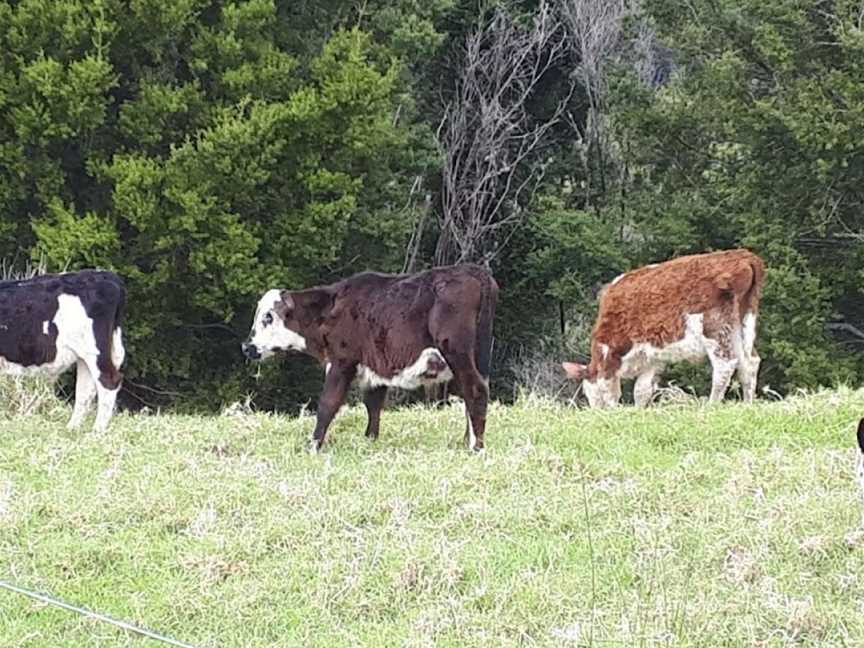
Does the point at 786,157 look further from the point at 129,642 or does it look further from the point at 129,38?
the point at 129,642

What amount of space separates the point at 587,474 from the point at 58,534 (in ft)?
9.69

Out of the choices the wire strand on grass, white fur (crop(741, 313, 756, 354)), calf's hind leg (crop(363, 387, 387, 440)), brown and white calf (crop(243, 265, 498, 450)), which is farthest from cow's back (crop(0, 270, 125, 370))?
white fur (crop(741, 313, 756, 354))

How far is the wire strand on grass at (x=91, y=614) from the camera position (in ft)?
14.3

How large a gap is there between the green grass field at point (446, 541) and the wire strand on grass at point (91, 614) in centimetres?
5

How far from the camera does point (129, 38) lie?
17.1 metres

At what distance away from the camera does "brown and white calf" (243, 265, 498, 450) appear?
7.70m

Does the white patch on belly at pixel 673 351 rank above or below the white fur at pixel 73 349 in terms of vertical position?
below

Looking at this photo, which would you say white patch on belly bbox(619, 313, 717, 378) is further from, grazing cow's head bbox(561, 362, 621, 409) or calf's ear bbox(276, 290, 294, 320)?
calf's ear bbox(276, 290, 294, 320)

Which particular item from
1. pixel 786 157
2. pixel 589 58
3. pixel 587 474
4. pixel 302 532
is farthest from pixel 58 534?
pixel 589 58

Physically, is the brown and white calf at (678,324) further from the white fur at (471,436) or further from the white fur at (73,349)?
the white fur at (73,349)

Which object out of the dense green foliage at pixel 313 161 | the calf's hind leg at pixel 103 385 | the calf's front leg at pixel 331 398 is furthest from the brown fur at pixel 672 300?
the dense green foliage at pixel 313 161

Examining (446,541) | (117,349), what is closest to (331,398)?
(117,349)

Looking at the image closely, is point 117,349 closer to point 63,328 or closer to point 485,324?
point 63,328

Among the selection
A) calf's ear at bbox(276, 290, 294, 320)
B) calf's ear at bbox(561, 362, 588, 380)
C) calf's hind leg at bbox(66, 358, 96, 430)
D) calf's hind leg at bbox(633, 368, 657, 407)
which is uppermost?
calf's ear at bbox(276, 290, 294, 320)
